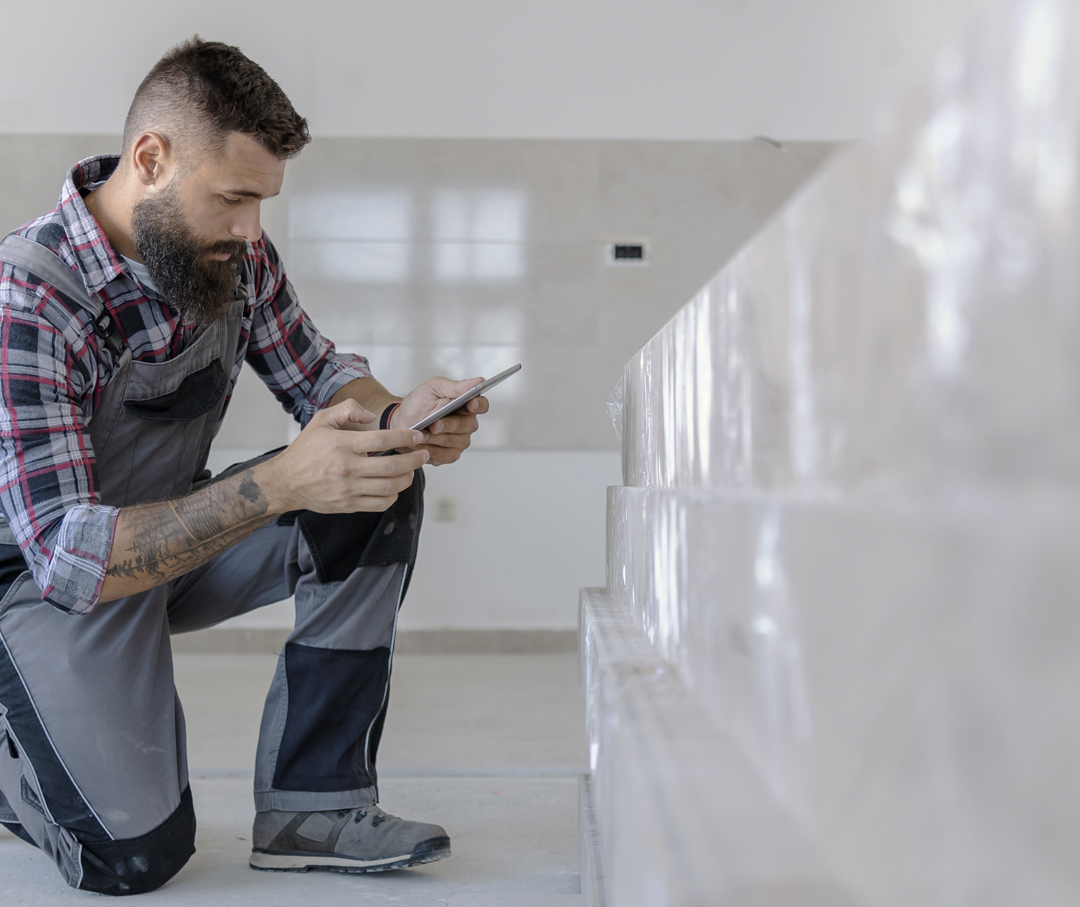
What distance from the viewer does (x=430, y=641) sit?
300cm

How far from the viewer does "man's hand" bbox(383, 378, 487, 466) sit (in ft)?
3.93

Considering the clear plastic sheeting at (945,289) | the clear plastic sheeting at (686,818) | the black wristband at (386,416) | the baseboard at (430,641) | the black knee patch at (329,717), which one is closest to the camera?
the clear plastic sheeting at (945,289)

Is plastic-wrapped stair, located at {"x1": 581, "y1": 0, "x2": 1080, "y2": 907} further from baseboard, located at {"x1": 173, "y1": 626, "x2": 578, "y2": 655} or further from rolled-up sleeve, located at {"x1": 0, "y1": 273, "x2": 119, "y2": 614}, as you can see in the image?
baseboard, located at {"x1": 173, "y1": 626, "x2": 578, "y2": 655}

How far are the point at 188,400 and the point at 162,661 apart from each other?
1.08 feet

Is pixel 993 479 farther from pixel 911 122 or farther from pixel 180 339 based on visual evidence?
pixel 180 339

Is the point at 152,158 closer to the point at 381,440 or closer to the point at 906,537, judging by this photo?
the point at 381,440

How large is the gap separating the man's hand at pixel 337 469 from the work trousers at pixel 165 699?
0.16 meters

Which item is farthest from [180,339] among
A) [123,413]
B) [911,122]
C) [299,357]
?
A: [911,122]

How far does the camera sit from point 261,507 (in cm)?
103

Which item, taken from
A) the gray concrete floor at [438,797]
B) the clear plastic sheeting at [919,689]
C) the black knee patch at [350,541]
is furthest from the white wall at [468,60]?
the clear plastic sheeting at [919,689]

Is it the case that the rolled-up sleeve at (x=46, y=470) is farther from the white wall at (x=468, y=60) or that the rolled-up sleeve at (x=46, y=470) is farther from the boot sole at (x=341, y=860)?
the white wall at (x=468, y=60)

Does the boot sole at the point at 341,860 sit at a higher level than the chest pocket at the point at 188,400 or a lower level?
lower

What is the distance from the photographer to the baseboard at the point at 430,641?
2975 mm

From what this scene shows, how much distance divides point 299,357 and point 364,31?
2.03 meters
